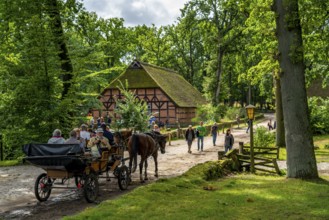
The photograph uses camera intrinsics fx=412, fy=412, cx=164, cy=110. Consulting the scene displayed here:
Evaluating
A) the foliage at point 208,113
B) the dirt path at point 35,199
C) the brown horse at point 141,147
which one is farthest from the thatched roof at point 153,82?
the brown horse at point 141,147

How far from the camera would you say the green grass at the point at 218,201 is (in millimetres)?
8320

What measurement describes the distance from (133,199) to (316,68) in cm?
2179

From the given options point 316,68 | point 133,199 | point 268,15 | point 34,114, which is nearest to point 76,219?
point 133,199

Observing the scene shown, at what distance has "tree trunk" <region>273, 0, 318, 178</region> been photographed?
13.2 meters

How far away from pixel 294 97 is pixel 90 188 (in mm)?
6992

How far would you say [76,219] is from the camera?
24.0ft

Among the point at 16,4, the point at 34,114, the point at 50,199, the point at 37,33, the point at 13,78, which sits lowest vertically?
the point at 50,199

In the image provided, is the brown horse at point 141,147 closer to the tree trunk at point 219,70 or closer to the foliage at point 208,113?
the foliage at point 208,113

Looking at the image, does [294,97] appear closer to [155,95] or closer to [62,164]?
[62,164]

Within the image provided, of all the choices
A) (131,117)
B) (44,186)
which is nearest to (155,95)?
(131,117)

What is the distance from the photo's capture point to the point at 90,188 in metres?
10.7

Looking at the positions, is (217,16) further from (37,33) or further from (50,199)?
(50,199)

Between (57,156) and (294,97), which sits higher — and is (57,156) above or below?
below

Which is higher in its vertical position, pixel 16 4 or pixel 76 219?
pixel 16 4
